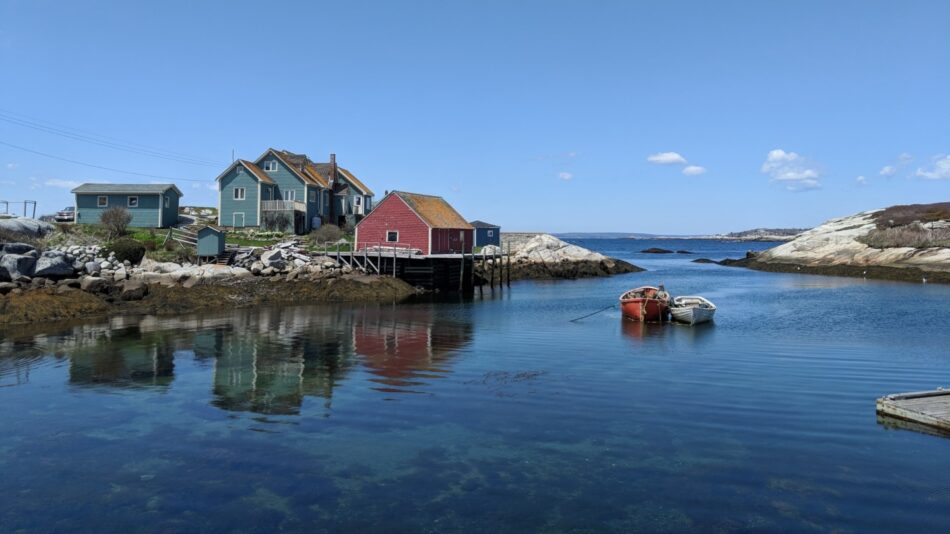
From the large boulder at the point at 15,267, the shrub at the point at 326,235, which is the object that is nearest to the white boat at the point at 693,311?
the shrub at the point at 326,235

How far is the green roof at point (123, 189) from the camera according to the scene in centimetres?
5253

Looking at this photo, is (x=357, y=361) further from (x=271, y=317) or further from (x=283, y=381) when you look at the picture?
(x=271, y=317)

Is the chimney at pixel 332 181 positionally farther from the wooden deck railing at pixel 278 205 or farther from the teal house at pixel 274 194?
the wooden deck railing at pixel 278 205

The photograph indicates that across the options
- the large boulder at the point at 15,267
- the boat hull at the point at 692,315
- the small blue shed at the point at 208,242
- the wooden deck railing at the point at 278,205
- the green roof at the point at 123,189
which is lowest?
the boat hull at the point at 692,315

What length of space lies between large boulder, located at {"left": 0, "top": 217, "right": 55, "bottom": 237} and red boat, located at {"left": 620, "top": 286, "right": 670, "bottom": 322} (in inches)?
1430

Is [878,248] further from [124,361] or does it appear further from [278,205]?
[124,361]

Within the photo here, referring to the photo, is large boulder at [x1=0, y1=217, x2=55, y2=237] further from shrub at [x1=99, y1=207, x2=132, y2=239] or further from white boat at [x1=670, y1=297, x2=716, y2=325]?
white boat at [x1=670, y1=297, x2=716, y2=325]

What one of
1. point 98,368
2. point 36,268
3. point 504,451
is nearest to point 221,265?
point 36,268

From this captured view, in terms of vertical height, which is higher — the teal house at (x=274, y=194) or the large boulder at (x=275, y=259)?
the teal house at (x=274, y=194)

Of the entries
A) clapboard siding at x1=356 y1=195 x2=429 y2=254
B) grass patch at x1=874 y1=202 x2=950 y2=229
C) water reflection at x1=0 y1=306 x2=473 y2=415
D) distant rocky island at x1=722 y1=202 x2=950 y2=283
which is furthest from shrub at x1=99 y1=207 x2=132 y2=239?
grass patch at x1=874 y1=202 x2=950 y2=229

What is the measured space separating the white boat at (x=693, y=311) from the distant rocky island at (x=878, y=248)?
36.4m

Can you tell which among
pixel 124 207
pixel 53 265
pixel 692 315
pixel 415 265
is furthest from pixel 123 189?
pixel 692 315

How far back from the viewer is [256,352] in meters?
23.3

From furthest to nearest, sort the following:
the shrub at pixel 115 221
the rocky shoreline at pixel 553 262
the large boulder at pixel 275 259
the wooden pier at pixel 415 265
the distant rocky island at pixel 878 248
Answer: the rocky shoreline at pixel 553 262 < the distant rocky island at pixel 878 248 < the wooden pier at pixel 415 265 < the shrub at pixel 115 221 < the large boulder at pixel 275 259
